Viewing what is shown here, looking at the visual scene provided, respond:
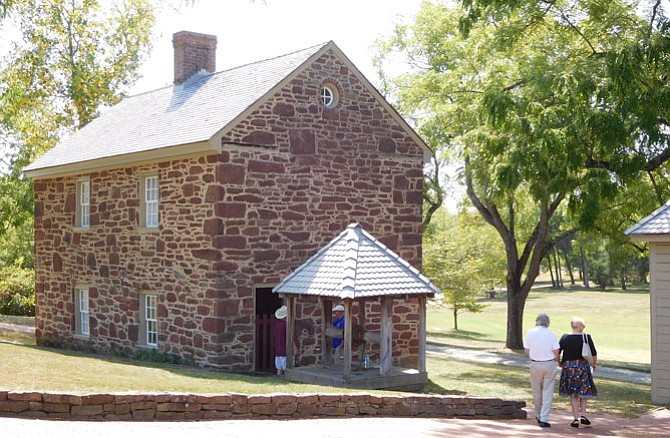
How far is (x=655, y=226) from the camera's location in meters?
17.0

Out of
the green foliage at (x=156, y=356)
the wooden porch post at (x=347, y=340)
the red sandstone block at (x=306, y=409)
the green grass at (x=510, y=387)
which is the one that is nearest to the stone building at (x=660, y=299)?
the green grass at (x=510, y=387)

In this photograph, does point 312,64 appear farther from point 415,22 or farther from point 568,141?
point 415,22

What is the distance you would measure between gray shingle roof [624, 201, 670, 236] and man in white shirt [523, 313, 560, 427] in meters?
4.53

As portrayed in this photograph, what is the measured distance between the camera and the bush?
39.6m

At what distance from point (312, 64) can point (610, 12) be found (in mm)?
6707

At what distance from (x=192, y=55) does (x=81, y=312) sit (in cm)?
792

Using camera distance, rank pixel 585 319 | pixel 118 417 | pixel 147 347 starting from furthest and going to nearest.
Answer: pixel 585 319
pixel 147 347
pixel 118 417

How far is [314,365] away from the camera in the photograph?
19.8 meters

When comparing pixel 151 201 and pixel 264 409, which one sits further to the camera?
pixel 151 201

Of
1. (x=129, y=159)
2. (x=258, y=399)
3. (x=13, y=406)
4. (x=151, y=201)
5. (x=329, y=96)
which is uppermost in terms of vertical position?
(x=329, y=96)

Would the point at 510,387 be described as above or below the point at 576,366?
below

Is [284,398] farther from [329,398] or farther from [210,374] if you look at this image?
[210,374]

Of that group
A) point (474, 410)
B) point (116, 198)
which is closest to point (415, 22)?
point (116, 198)

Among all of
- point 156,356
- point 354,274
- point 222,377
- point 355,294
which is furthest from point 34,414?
point 156,356
